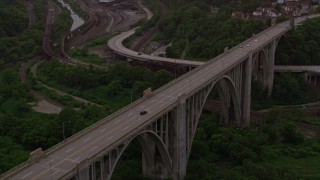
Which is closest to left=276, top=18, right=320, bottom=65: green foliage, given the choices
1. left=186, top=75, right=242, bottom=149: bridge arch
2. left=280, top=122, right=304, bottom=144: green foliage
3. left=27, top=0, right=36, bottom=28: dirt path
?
left=186, top=75, right=242, bottom=149: bridge arch

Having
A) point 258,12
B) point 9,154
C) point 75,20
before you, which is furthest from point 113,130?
point 75,20

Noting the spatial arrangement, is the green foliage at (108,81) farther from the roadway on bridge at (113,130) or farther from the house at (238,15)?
the house at (238,15)

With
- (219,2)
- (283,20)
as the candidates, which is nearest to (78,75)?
(283,20)

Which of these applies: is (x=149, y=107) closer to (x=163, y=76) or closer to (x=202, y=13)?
(x=163, y=76)

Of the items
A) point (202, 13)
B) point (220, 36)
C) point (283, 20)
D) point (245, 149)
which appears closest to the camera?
point (245, 149)

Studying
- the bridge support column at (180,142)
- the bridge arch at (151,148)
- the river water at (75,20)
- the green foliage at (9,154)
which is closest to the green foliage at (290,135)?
the bridge support column at (180,142)
